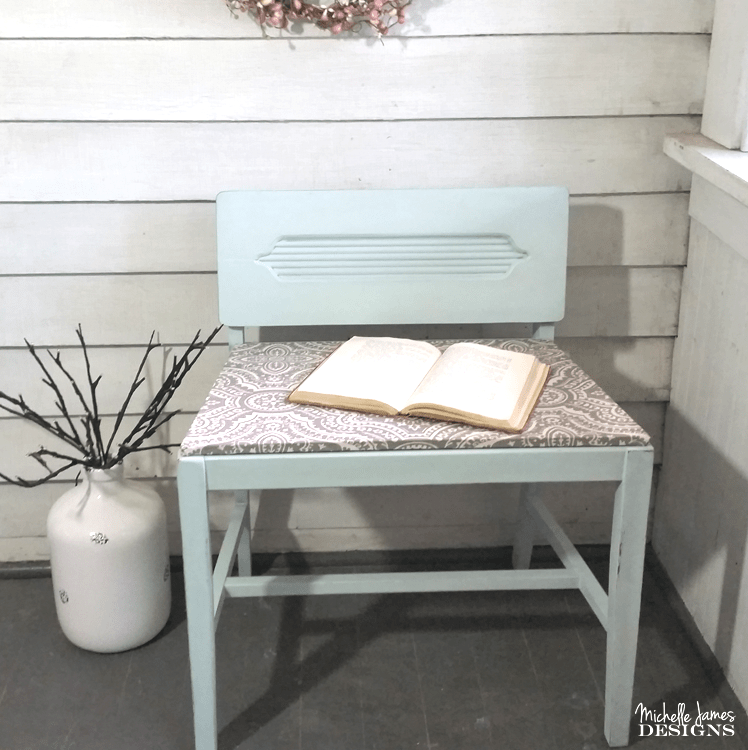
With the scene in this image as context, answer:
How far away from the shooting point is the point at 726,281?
5.43 feet

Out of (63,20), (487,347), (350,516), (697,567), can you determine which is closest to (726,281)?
(487,347)

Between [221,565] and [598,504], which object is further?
[598,504]

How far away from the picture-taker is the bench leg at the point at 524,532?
6.24 feet

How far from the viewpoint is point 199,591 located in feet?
4.57

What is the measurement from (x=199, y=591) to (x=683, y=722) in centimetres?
84

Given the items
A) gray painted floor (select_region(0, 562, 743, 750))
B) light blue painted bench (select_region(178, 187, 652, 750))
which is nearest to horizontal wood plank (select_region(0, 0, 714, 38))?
light blue painted bench (select_region(178, 187, 652, 750))

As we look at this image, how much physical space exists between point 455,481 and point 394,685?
1.64 feet

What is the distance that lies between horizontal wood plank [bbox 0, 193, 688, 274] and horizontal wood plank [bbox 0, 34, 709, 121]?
0.17m

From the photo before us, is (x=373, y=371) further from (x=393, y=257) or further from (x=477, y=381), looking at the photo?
(x=393, y=257)

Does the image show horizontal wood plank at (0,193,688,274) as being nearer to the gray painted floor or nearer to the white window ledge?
the white window ledge

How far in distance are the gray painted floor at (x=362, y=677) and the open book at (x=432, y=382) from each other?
553 millimetres

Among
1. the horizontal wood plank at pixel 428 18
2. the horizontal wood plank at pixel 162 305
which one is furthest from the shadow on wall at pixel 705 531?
the horizontal wood plank at pixel 428 18

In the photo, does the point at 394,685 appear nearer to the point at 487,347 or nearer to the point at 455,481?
the point at 455,481

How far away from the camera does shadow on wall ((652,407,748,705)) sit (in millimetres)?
1624
